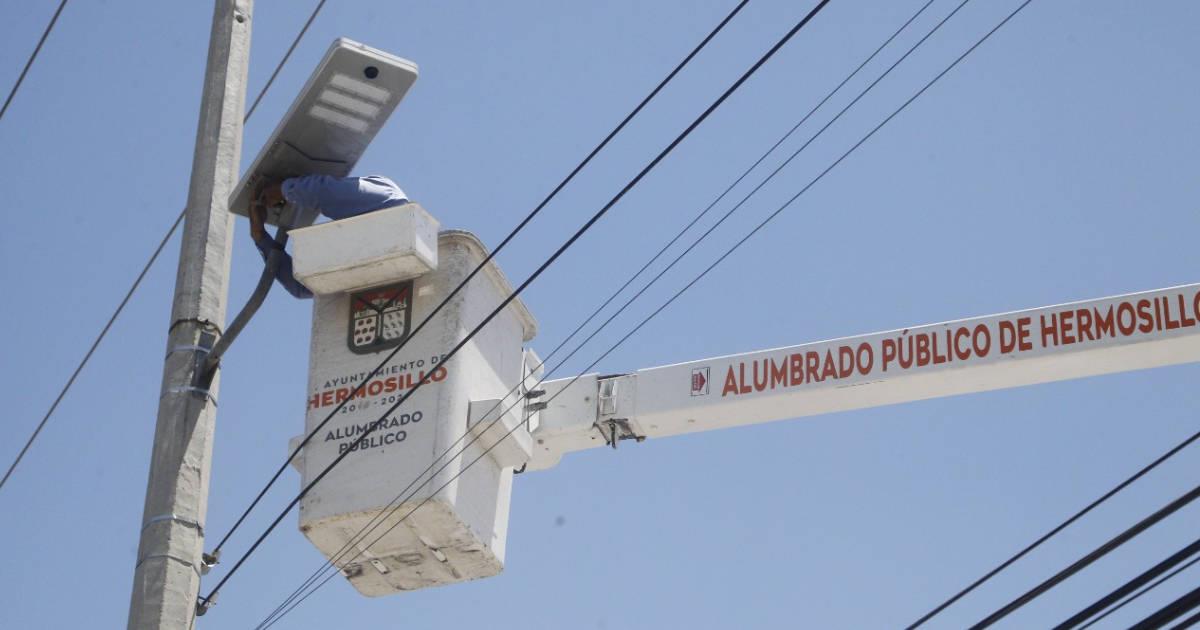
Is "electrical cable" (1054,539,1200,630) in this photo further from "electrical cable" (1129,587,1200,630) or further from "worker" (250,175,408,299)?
"worker" (250,175,408,299)

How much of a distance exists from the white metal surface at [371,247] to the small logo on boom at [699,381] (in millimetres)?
1419

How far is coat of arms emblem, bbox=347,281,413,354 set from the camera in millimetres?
9414

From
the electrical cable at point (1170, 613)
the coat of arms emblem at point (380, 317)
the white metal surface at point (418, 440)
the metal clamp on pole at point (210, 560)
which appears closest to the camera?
the electrical cable at point (1170, 613)

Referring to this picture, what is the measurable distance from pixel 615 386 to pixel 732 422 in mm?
626

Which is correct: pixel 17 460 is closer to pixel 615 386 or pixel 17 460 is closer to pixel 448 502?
pixel 448 502

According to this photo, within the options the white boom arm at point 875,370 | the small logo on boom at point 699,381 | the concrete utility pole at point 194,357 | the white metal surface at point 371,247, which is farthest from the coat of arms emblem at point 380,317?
the concrete utility pole at point 194,357

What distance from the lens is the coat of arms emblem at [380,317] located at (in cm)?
941

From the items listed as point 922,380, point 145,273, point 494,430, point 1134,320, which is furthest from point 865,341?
point 145,273

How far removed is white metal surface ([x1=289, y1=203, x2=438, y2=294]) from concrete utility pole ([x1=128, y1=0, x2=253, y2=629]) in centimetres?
143

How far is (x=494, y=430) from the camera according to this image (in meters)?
9.38

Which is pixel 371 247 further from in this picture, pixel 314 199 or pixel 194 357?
pixel 194 357

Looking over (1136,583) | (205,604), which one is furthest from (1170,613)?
(205,604)

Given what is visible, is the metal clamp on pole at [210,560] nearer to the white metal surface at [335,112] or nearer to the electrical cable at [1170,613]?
the white metal surface at [335,112]

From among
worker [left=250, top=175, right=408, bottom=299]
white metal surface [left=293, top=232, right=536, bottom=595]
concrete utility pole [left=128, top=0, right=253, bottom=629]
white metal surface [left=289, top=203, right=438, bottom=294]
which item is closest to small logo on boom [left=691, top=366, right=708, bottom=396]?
white metal surface [left=293, top=232, right=536, bottom=595]
